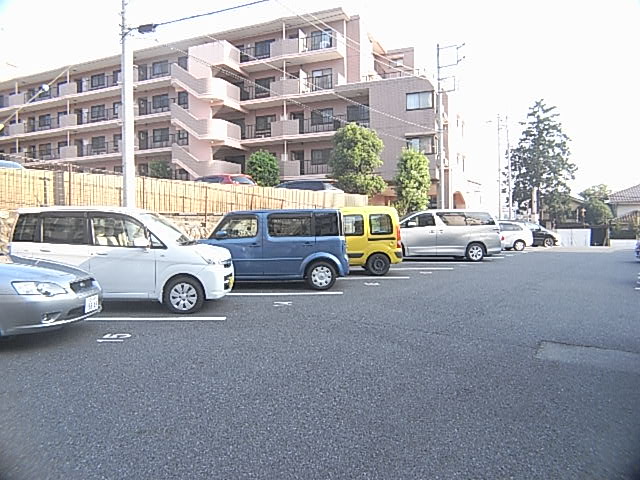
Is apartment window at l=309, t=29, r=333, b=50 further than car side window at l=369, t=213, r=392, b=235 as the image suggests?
Yes

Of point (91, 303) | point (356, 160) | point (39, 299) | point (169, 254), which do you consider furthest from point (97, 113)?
point (39, 299)

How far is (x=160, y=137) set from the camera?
36688mm

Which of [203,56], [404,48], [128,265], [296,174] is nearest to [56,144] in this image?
[203,56]

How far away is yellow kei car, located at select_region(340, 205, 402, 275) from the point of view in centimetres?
1189

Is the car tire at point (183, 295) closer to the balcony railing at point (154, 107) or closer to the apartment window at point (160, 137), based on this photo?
the apartment window at point (160, 137)

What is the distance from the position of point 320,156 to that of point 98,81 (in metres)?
20.5

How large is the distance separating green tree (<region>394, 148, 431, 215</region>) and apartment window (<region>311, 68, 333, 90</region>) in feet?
28.1

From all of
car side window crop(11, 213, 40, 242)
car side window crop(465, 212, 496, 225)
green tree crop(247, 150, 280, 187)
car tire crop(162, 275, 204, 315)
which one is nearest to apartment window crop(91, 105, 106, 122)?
green tree crop(247, 150, 280, 187)

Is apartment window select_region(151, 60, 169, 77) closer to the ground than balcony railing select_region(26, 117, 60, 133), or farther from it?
farther from it

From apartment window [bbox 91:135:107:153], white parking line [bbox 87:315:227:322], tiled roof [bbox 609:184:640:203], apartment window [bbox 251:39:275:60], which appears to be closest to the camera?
white parking line [bbox 87:315:227:322]

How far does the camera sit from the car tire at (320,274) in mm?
9672

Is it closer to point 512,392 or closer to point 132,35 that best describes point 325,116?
point 132,35

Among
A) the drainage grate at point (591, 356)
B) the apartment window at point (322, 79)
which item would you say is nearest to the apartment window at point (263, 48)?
the apartment window at point (322, 79)

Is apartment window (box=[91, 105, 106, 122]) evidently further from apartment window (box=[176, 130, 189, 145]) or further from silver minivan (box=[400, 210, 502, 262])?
silver minivan (box=[400, 210, 502, 262])
